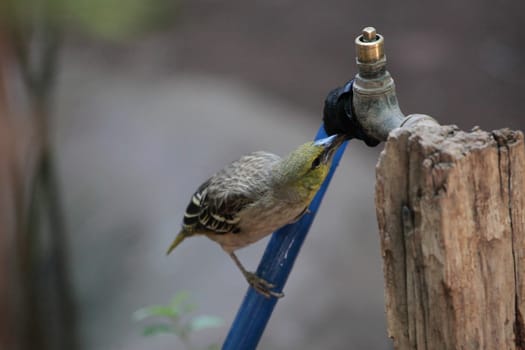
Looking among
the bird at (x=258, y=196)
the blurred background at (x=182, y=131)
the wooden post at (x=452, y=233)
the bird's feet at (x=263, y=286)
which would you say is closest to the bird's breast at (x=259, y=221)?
the bird at (x=258, y=196)

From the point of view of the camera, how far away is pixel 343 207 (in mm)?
5766

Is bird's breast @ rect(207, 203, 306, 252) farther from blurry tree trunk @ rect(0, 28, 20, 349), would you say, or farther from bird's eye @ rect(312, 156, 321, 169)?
blurry tree trunk @ rect(0, 28, 20, 349)

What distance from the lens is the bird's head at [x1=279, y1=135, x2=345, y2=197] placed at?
2.38 m

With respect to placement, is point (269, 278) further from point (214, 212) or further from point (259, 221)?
point (214, 212)

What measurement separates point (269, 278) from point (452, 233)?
0.95 meters

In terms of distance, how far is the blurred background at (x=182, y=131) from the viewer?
4.55 m

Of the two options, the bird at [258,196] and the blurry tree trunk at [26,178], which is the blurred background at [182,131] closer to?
the blurry tree trunk at [26,178]

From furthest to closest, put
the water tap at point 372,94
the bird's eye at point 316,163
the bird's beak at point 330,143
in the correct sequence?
the bird's eye at point 316,163 < the bird's beak at point 330,143 < the water tap at point 372,94

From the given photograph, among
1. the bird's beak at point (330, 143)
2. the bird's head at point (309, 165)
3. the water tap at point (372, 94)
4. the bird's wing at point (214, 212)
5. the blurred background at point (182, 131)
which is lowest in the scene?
the blurred background at point (182, 131)

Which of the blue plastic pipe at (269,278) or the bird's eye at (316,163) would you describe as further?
the bird's eye at (316,163)

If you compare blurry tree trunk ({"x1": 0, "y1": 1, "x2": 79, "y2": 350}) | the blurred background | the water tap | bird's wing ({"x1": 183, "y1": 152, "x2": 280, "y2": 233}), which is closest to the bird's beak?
the water tap

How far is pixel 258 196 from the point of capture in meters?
2.75

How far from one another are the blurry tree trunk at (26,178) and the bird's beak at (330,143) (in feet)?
7.88

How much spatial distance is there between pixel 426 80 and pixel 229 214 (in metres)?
4.92
